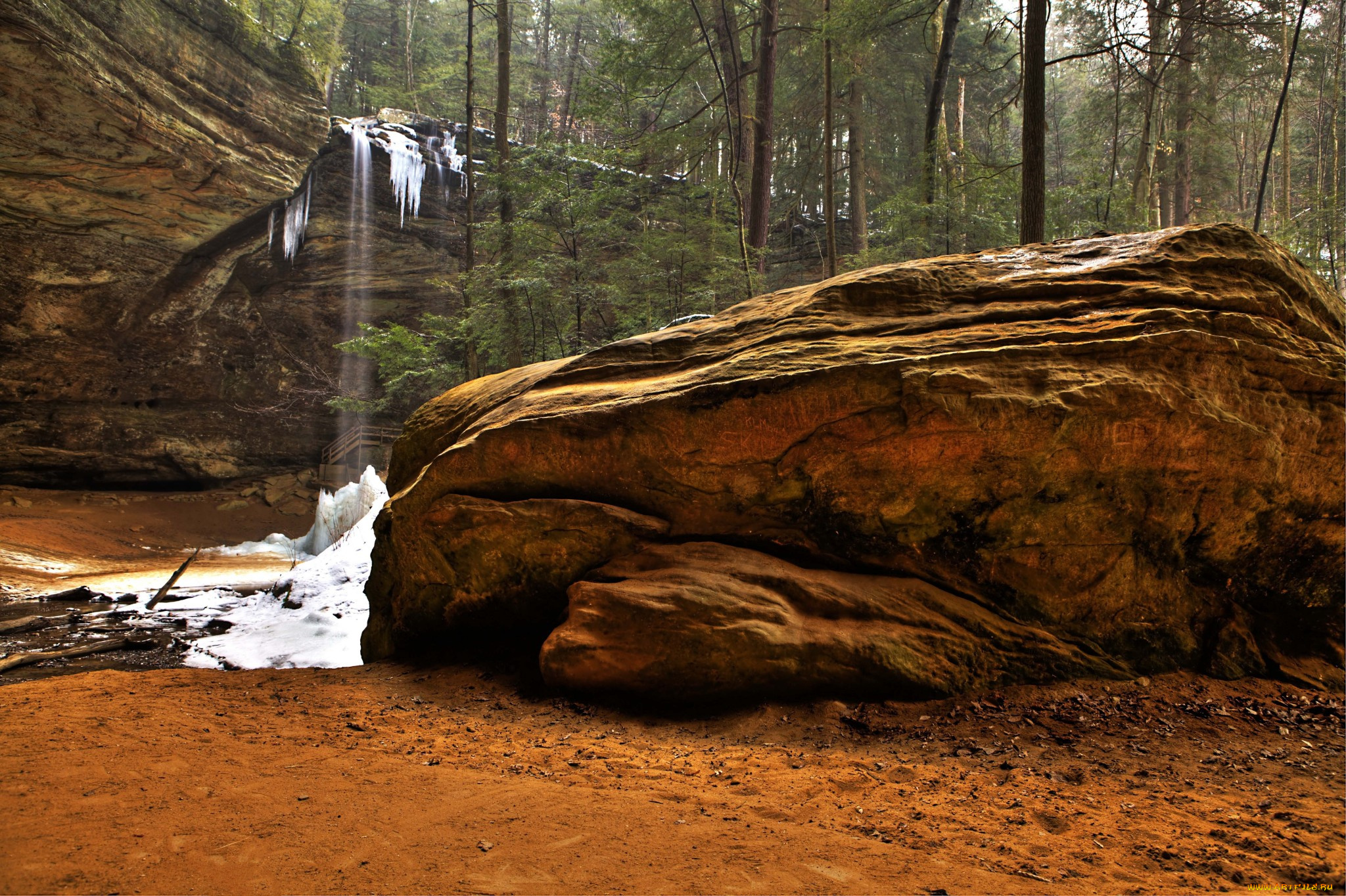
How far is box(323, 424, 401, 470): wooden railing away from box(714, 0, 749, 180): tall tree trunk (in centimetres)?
1297

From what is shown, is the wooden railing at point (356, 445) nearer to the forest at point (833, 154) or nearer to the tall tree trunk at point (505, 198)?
the forest at point (833, 154)

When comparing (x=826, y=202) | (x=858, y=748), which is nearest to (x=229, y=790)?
A: (x=858, y=748)

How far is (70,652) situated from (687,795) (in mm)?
7270

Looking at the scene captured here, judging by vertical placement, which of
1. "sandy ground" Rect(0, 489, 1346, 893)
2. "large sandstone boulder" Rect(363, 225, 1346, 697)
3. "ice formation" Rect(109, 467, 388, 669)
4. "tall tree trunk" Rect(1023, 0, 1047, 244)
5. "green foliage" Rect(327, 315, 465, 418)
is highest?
"tall tree trunk" Rect(1023, 0, 1047, 244)

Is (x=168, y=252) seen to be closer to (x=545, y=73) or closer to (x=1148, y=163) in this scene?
(x=545, y=73)

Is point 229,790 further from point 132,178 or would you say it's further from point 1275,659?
point 132,178

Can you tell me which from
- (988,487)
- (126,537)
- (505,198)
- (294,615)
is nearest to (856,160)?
(505,198)

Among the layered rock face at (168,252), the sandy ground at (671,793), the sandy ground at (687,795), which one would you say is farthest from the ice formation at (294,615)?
the layered rock face at (168,252)

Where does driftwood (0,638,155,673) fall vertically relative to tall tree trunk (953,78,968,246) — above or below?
below

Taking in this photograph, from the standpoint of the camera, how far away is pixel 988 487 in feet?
14.7

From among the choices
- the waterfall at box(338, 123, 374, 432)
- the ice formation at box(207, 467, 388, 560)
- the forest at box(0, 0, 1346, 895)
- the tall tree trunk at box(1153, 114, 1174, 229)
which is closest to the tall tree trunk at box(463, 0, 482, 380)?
the ice formation at box(207, 467, 388, 560)

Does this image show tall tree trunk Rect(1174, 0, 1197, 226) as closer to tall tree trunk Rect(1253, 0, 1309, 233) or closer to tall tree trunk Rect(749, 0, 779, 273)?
tall tree trunk Rect(1253, 0, 1309, 233)

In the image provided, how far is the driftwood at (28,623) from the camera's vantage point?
760cm

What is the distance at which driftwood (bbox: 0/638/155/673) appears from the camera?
6.31 metres
